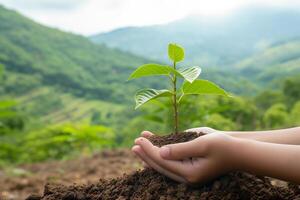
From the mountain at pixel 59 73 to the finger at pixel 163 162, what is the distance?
Answer: 56712 millimetres

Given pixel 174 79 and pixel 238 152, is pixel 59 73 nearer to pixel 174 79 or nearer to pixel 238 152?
pixel 174 79

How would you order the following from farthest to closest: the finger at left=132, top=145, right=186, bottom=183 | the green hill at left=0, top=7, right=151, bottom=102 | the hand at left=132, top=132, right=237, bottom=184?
the green hill at left=0, top=7, right=151, bottom=102 → the finger at left=132, top=145, right=186, bottom=183 → the hand at left=132, top=132, right=237, bottom=184

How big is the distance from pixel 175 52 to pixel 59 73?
9065 centimetres

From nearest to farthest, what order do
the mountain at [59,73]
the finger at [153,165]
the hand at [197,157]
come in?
the hand at [197,157] → the finger at [153,165] → the mountain at [59,73]

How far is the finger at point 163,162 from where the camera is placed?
4.75 ft

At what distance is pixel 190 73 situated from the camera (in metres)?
1.58

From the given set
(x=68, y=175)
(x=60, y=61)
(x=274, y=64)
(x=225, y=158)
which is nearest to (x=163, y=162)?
(x=225, y=158)

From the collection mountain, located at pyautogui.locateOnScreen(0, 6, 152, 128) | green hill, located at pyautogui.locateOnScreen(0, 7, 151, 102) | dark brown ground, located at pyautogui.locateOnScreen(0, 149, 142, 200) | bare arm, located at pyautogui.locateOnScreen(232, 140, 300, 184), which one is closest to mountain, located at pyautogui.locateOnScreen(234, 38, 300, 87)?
mountain, located at pyautogui.locateOnScreen(0, 6, 152, 128)

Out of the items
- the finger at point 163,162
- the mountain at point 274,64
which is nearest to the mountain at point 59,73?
the mountain at point 274,64

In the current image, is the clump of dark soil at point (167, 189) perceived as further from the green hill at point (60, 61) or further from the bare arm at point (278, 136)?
the green hill at point (60, 61)

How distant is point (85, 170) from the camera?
5684mm

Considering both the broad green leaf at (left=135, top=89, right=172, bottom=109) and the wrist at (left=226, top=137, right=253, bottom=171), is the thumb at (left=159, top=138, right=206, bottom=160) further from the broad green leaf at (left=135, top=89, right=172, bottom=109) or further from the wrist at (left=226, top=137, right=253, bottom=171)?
the broad green leaf at (left=135, top=89, right=172, bottom=109)

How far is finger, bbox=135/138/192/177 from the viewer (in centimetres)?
145

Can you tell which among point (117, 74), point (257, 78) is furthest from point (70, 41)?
point (257, 78)
